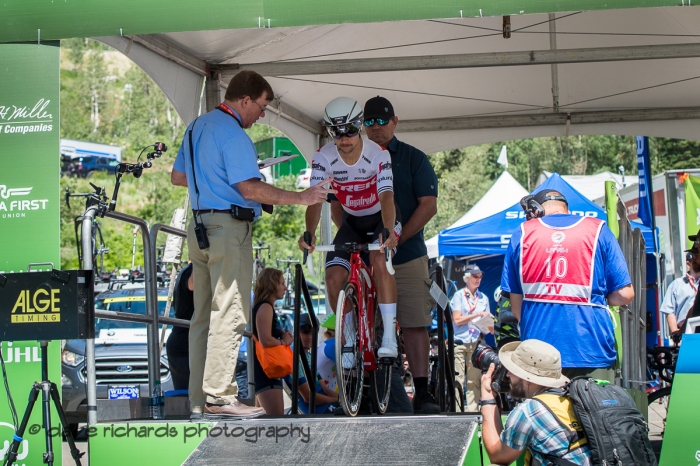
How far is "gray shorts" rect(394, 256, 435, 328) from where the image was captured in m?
6.04

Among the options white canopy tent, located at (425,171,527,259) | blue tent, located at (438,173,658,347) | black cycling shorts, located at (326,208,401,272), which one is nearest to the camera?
black cycling shorts, located at (326,208,401,272)

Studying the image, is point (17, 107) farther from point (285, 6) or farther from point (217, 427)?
point (217, 427)

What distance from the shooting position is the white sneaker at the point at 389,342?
5316 millimetres

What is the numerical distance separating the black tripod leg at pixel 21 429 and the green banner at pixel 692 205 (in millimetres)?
11008

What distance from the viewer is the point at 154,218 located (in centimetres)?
5562

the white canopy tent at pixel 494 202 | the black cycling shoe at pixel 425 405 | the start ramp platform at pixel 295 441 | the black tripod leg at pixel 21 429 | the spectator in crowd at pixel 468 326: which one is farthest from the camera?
the white canopy tent at pixel 494 202

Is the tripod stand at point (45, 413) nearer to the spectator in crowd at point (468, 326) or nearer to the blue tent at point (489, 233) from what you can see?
the spectator in crowd at point (468, 326)

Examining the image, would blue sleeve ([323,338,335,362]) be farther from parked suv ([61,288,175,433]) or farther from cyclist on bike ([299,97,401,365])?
parked suv ([61,288,175,433])

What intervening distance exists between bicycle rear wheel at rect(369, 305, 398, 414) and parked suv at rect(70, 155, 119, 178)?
221 ft

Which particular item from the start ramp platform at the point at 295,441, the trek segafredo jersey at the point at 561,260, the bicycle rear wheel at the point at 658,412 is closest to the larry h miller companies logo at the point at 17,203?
the start ramp platform at the point at 295,441

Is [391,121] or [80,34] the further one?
[391,121]

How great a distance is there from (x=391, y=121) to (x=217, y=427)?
2.67 m

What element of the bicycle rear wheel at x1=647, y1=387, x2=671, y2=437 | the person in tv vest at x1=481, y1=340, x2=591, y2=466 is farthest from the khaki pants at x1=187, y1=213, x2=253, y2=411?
the bicycle rear wheel at x1=647, y1=387, x2=671, y2=437

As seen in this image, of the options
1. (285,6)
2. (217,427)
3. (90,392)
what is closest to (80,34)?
(285,6)
